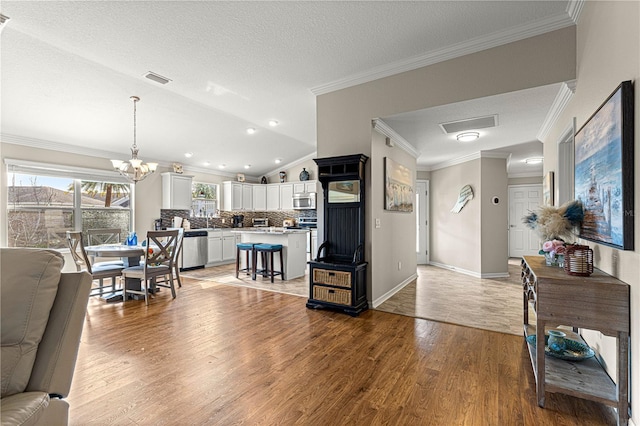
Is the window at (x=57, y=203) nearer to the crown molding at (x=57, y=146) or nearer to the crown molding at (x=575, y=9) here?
the crown molding at (x=57, y=146)

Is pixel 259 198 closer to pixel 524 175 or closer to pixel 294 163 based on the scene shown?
pixel 294 163

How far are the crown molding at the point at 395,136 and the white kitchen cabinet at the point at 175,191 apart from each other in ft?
16.1

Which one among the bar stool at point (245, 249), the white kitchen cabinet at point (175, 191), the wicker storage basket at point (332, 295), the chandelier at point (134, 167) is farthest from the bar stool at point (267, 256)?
the white kitchen cabinet at point (175, 191)

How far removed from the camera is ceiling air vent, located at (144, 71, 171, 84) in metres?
3.67

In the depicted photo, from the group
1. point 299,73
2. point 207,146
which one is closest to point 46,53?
point 299,73

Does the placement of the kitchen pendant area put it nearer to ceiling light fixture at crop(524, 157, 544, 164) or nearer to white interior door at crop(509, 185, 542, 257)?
ceiling light fixture at crop(524, 157, 544, 164)

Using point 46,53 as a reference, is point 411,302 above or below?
below

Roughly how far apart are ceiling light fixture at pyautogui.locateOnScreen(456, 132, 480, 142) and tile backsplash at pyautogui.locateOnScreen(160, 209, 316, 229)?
4.42 meters

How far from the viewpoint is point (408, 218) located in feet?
17.3

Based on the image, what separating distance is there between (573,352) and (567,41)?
2.56 m

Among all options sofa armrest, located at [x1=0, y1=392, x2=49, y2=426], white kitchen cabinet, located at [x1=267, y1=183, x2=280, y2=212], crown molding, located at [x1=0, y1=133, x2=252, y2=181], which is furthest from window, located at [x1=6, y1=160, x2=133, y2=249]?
sofa armrest, located at [x1=0, y1=392, x2=49, y2=426]

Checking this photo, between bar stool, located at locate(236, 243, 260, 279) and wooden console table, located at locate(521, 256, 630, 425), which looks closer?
→ wooden console table, located at locate(521, 256, 630, 425)

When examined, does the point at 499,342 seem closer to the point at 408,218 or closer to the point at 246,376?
the point at 246,376

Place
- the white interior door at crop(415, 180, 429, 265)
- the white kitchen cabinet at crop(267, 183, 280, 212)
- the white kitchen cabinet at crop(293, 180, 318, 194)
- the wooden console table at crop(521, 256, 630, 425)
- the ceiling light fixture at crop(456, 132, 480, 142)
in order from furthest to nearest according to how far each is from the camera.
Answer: the white kitchen cabinet at crop(267, 183, 280, 212), the white kitchen cabinet at crop(293, 180, 318, 194), the white interior door at crop(415, 180, 429, 265), the ceiling light fixture at crop(456, 132, 480, 142), the wooden console table at crop(521, 256, 630, 425)
